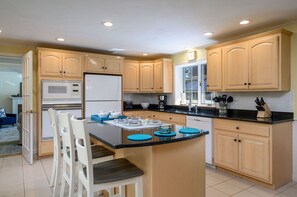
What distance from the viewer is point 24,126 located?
4.05 metres

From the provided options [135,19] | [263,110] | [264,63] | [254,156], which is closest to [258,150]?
[254,156]

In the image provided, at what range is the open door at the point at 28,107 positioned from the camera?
360 cm

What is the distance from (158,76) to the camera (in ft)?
17.0

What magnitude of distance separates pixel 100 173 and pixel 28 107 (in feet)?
9.37

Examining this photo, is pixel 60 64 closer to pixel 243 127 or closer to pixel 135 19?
pixel 135 19

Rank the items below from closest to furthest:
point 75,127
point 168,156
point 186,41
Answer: point 75,127 < point 168,156 < point 186,41

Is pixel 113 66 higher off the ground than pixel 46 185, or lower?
higher

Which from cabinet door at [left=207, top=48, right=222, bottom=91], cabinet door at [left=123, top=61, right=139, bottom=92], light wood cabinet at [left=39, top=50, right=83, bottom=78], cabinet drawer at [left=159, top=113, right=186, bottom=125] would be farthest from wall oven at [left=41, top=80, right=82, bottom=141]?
cabinet door at [left=207, top=48, right=222, bottom=91]

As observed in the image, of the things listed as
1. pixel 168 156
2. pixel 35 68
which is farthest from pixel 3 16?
pixel 168 156

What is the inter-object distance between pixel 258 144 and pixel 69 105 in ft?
11.3

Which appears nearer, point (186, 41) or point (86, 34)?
point (86, 34)

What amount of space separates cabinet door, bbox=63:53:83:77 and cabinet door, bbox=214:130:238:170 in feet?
9.87

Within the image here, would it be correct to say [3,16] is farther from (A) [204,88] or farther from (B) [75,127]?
(A) [204,88]

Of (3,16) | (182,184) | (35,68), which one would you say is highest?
(3,16)
